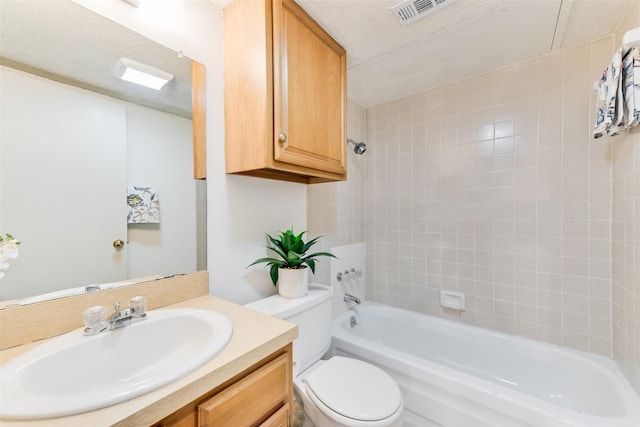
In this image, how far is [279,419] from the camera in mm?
763

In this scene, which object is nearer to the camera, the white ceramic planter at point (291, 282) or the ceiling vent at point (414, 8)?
the ceiling vent at point (414, 8)

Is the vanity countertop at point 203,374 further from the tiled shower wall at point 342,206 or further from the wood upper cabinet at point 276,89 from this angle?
the tiled shower wall at point 342,206

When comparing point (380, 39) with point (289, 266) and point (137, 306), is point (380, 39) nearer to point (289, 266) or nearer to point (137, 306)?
point (289, 266)

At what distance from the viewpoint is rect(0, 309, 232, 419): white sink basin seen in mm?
470

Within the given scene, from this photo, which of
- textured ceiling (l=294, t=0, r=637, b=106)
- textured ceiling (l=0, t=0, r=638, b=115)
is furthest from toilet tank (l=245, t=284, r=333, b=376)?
textured ceiling (l=294, t=0, r=637, b=106)

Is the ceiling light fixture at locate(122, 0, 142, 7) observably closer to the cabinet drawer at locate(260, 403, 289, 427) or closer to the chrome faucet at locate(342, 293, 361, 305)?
the cabinet drawer at locate(260, 403, 289, 427)

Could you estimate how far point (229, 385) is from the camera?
64cm

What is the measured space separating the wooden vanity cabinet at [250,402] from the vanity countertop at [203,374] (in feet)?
0.12

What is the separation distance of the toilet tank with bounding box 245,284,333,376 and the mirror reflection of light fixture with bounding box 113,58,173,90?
1025 millimetres

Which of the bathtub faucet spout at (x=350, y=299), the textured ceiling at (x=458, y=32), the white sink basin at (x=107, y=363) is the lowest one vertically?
the bathtub faucet spout at (x=350, y=299)

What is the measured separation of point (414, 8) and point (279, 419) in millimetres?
1719

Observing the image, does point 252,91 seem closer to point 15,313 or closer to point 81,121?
point 81,121

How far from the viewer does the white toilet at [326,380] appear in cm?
103

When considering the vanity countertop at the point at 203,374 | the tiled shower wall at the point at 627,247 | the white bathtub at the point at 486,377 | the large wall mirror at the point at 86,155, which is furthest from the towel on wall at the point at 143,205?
the tiled shower wall at the point at 627,247
